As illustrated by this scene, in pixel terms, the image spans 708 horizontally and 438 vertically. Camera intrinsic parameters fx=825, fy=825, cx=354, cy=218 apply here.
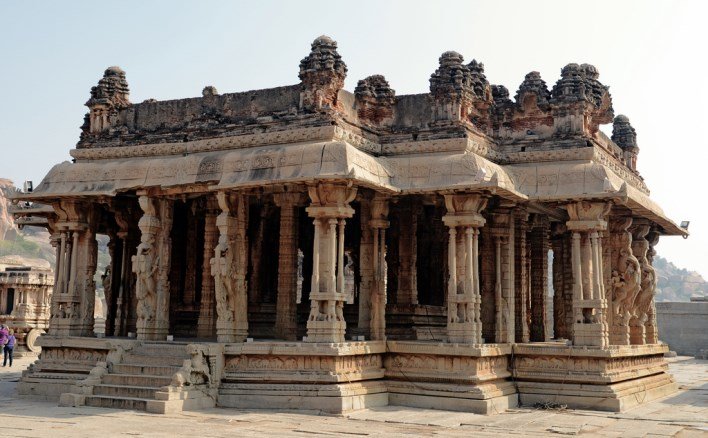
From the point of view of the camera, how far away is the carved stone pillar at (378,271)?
17.2 m

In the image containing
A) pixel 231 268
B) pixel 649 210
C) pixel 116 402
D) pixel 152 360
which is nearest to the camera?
pixel 116 402

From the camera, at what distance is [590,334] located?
651 inches

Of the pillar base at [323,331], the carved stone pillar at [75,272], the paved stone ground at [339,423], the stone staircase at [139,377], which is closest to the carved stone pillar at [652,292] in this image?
the paved stone ground at [339,423]

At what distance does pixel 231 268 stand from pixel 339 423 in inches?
168

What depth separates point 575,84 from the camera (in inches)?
715

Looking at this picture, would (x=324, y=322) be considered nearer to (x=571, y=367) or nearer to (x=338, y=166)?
(x=338, y=166)

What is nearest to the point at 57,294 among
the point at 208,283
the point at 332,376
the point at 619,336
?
the point at 208,283

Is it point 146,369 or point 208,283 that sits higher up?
point 208,283

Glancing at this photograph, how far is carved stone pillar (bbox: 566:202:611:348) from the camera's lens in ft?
54.5

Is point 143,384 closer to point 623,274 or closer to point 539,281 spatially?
point 623,274

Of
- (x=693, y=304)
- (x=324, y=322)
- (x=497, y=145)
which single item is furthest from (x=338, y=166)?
(x=693, y=304)

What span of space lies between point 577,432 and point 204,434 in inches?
231

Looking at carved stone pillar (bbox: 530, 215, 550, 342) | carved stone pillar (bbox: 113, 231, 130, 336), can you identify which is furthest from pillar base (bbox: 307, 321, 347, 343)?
carved stone pillar (bbox: 530, 215, 550, 342)

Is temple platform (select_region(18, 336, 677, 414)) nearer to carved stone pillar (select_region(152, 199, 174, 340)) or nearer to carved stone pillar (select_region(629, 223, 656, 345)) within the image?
carved stone pillar (select_region(152, 199, 174, 340))
